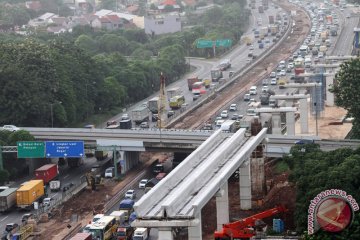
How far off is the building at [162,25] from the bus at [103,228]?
8917 cm

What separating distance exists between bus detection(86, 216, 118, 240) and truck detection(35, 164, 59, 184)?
11.2 metres

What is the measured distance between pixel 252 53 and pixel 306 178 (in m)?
76.7

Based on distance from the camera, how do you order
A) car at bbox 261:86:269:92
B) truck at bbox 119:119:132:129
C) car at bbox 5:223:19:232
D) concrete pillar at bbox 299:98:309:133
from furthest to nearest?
car at bbox 261:86:269:92 → truck at bbox 119:119:132:129 → concrete pillar at bbox 299:98:309:133 → car at bbox 5:223:19:232

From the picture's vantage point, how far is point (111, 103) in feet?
284

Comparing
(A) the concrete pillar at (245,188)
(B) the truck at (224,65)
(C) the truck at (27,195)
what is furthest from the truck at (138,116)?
(B) the truck at (224,65)

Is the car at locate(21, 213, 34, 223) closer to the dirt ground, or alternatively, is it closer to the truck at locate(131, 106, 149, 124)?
the dirt ground

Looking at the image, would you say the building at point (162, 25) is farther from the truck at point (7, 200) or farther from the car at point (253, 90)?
the truck at point (7, 200)

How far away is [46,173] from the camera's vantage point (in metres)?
60.2

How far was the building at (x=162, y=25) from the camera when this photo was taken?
453ft

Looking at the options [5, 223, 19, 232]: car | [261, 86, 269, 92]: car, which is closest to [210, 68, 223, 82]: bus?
[261, 86, 269, 92]: car

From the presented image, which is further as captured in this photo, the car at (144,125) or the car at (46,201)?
the car at (144,125)

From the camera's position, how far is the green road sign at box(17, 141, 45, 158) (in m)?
61.3

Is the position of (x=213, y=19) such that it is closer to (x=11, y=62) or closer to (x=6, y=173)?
(x=11, y=62)

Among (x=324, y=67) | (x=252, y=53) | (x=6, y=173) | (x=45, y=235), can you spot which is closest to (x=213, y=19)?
(x=252, y=53)
